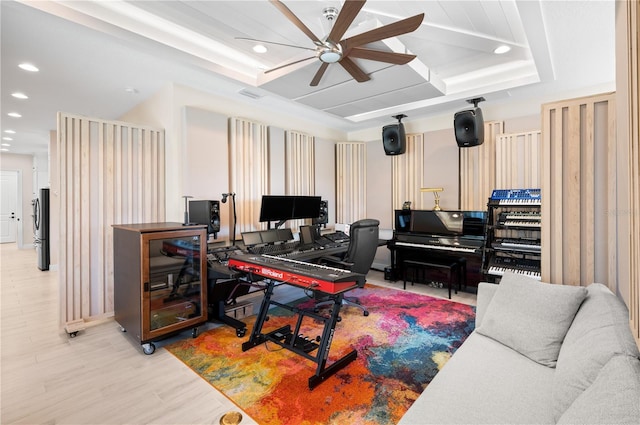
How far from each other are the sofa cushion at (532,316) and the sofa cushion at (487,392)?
0.26 feet

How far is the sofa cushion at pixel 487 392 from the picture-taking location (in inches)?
50.3

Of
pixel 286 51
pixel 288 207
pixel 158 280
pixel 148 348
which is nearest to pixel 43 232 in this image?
pixel 158 280

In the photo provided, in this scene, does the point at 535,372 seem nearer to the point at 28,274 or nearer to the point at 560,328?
the point at 560,328

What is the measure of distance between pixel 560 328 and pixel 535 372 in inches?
12.2

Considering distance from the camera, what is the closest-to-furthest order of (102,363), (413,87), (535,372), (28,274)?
(535,372)
(102,363)
(413,87)
(28,274)

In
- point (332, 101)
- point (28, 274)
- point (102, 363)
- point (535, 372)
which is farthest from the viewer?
point (28, 274)

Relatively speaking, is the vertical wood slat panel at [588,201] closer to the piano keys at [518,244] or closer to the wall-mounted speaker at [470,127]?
the piano keys at [518,244]

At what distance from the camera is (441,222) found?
4.84 m

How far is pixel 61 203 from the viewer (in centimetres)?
312

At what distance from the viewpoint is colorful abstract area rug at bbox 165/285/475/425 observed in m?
1.96

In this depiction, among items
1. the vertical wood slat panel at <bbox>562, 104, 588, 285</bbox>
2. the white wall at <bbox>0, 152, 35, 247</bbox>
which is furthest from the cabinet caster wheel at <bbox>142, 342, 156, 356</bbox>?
the white wall at <bbox>0, 152, 35, 247</bbox>

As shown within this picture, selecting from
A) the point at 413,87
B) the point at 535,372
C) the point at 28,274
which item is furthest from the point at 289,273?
the point at 28,274

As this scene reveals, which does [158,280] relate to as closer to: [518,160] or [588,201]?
[588,201]

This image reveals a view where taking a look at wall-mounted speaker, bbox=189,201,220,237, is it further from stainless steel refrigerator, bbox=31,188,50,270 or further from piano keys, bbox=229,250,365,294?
stainless steel refrigerator, bbox=31,188,50,270
